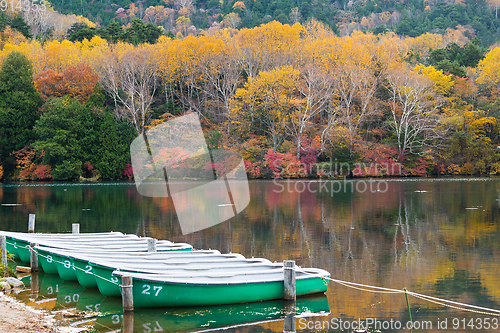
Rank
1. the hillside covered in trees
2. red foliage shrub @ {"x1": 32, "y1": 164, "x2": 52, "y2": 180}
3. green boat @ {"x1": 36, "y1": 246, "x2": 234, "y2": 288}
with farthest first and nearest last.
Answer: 1. the hillside covered in trees
2. red foliage shrub @ {"x1": 32, "y1": 164, "x2": 52, "y2": 180}
3. green boat @ {"x1": 36, "y1": 246, "x2": 234, "y2": 288}

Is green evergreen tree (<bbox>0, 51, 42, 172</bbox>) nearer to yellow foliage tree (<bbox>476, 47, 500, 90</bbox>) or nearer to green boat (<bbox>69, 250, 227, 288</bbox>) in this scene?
green boat (<bbox>69, 250, 227, 288</bbox>)

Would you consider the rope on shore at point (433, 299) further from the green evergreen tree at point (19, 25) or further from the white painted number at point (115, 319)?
the green evergreen tree at point (19, 25)

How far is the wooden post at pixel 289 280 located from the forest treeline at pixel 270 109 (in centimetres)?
4009

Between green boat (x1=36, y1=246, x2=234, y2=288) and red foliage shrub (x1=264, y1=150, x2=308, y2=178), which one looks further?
red foliage shrub (x1=264, y1=150, x2=308, y2=178)

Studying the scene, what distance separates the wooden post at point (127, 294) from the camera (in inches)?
357

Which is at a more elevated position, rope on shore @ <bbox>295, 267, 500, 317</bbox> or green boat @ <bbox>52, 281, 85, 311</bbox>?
rope on shore @ <bbox>295, 267, 500, 317</bbox>

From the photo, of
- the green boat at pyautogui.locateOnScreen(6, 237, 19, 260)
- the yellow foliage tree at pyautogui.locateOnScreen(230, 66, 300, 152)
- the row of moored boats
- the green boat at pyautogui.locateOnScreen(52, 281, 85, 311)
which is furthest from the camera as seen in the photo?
the yellow foliage tree at pyautogui.locateOnScreen(230, 66, 300, 152)

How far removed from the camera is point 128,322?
8844 millimetres

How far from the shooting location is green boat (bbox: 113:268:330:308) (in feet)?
30.8

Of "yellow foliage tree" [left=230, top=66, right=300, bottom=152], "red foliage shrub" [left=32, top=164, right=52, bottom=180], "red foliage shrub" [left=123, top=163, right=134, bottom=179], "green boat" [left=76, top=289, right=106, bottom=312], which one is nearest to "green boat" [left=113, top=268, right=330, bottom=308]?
"green boat" [left=76, top=289, right=106, bottom=312]

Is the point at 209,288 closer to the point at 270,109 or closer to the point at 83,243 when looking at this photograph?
the point at 83,243

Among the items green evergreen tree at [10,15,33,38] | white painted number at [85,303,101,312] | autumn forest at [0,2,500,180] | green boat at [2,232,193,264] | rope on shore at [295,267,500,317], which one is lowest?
white painted number at [85,303,101,312]

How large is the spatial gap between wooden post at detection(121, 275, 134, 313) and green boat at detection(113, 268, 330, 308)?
0.16 metres

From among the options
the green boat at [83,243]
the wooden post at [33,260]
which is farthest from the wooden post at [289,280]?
the wooden post at [33,260]
